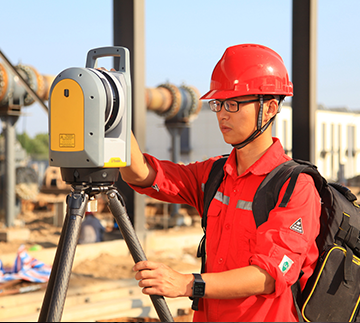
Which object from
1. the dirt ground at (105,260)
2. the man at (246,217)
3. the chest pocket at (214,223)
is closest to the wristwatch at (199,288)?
the man at (246,217)

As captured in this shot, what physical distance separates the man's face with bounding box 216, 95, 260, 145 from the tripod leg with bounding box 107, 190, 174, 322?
17.7 inches

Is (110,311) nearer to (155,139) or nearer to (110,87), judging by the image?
(110,87)

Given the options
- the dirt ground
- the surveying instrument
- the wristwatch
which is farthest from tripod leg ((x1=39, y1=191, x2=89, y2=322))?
the dirt ground

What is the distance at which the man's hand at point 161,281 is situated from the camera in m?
1.27

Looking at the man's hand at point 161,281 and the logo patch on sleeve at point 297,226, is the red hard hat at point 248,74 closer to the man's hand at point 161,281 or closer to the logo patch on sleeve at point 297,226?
the logo patch on sleeve at point 297,226

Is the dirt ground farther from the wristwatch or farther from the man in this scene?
the wristwatch

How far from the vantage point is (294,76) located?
4.73m

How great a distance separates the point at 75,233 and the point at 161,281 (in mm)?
276

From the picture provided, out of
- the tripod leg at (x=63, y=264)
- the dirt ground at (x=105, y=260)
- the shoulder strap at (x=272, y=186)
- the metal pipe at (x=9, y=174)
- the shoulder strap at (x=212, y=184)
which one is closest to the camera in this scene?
the tripod leg at (x=63, y=264)

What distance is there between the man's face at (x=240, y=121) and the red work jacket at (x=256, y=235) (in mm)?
117

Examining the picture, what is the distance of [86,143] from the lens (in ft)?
4.45

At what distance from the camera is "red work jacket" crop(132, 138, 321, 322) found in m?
1.36

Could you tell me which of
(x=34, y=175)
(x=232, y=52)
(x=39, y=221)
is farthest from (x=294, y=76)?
(x=39, y=221)

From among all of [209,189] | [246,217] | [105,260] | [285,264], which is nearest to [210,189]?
[209,189]
